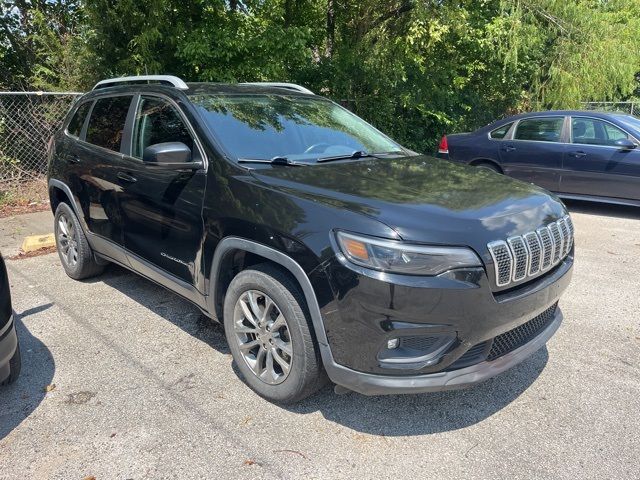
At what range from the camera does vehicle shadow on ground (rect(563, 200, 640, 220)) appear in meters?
8.17

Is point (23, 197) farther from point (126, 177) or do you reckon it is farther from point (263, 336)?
point (263, 336)

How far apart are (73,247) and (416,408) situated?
367 centimetres

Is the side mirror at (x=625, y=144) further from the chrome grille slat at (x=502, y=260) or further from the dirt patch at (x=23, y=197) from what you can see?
the dirt patch at (x=23, y=197)

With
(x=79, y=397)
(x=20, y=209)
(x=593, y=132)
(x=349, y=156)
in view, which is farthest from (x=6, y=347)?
(x=593, y=132)

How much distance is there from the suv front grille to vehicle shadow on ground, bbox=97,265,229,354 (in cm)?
204

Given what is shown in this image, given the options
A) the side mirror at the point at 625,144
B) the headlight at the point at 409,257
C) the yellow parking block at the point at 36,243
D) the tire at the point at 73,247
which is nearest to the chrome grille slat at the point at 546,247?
the headlight at the point at 409,257

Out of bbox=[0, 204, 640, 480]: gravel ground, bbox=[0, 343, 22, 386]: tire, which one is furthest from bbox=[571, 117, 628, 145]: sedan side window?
bbox=[0, 343, 22, 386]: tire

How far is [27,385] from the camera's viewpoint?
3.32m

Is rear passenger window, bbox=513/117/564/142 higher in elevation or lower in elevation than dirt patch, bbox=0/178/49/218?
higher

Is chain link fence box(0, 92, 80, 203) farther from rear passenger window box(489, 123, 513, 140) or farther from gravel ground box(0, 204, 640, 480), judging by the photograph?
rear passenger window box(489, 123, 513, 140)

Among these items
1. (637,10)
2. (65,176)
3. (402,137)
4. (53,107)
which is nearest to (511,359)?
(65,176)

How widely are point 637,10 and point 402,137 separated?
15.4m

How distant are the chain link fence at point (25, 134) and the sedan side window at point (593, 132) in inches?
322

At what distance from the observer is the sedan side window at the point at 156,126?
3.66 m
